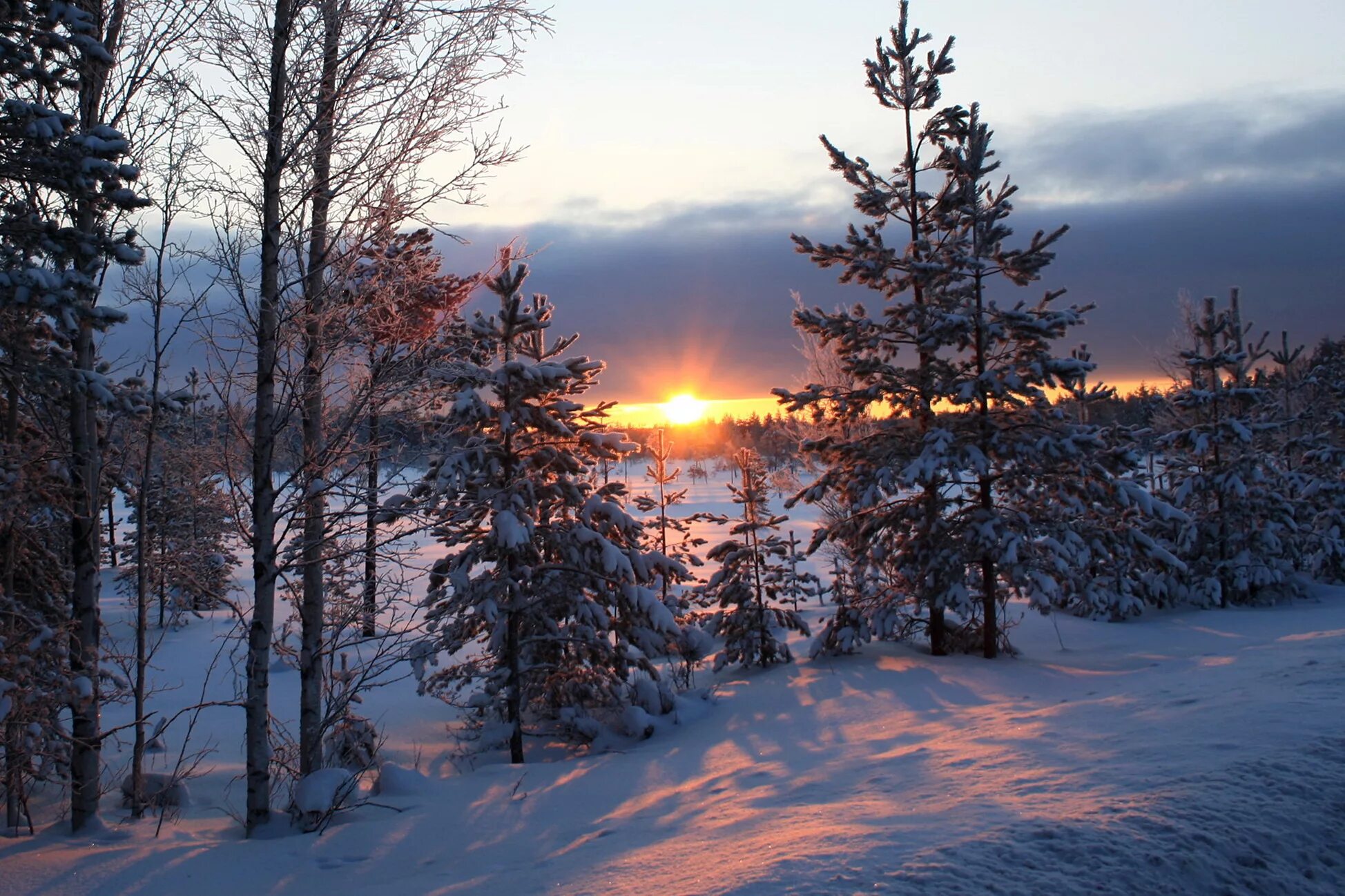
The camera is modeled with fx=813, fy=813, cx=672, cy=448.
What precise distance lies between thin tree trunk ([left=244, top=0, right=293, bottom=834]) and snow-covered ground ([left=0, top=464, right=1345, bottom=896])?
0.53 m

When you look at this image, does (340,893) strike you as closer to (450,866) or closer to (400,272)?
(450,866)

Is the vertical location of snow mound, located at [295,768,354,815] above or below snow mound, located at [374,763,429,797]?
above

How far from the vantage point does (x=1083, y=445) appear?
42.6 ft

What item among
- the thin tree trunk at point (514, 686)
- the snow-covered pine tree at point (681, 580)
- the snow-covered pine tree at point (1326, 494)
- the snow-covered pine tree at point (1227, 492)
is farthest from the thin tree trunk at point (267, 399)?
the snow-covered pine tree at point (1326, 494)

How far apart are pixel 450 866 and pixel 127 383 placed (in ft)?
23.7

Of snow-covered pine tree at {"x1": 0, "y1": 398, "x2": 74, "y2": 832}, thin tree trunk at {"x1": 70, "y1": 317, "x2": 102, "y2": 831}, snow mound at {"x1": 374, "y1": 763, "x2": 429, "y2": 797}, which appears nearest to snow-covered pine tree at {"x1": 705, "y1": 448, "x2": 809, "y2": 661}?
snow mound at {"x1": 374, "y1": 763, "x2": 429, "y2": 797}

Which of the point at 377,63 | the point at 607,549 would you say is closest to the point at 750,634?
the point at 607,549

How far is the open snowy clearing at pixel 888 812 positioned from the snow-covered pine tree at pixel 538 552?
6.00 ft

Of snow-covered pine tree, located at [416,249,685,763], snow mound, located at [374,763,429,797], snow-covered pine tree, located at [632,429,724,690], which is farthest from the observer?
snow-covered pine tree, located at [632,429,724,690]

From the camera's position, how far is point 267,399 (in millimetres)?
7215

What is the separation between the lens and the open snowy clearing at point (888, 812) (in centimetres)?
385

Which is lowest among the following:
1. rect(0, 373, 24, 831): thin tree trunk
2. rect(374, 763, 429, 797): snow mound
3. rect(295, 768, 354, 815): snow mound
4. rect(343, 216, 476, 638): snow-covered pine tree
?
rect(374, 763, 429, 797): snow mound

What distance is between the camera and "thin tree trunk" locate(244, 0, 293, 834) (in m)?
7.04

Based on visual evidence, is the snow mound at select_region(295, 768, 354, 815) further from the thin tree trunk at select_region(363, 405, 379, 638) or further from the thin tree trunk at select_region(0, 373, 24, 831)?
the thin tree trunk at select_region(0, 373, 24, 831)
